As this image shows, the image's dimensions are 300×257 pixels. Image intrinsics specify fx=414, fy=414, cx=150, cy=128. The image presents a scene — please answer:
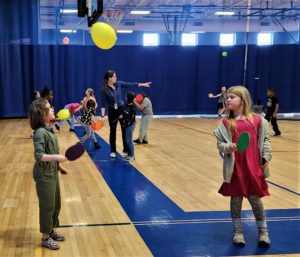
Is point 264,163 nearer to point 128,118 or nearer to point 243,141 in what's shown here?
point 243,141

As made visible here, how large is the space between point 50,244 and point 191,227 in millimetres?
1491

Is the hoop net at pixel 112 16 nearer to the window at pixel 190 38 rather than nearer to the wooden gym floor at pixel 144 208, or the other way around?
the window at pixel 190 38

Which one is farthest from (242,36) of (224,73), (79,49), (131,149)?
(131,149)

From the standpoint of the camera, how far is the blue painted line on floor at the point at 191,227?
3844mm

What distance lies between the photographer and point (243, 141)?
3438mm

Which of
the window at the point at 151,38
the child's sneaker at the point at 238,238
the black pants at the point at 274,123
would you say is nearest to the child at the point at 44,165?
the child's sneaker at the point at 238,238

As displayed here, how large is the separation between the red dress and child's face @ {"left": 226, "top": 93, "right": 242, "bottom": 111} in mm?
135

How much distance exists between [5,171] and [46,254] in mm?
3738

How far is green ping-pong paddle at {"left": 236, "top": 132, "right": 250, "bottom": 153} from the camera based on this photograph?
342cm

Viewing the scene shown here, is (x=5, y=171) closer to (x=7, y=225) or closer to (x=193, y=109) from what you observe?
(x=7, y=225)

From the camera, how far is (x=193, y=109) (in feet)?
63.9

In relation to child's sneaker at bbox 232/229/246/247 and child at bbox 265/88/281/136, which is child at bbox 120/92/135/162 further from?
child at bbox 265/88/281/136

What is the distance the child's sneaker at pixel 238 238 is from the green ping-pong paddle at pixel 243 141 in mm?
954

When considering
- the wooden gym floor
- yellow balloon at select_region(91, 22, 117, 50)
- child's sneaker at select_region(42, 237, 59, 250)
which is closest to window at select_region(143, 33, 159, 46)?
the wooden gym floor
